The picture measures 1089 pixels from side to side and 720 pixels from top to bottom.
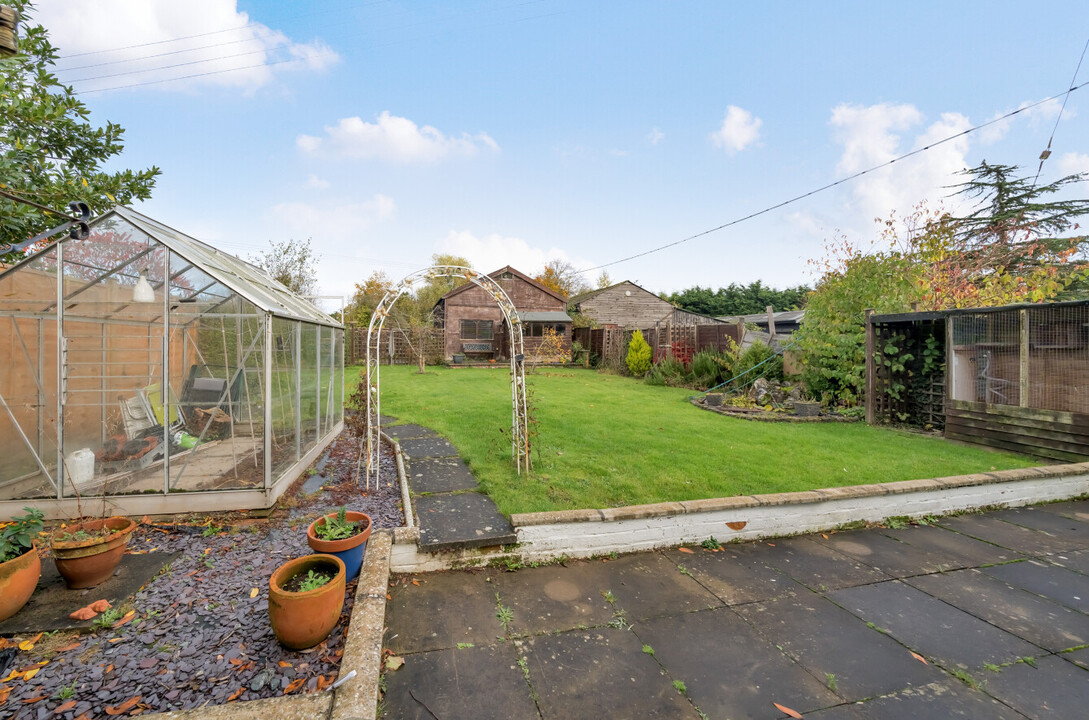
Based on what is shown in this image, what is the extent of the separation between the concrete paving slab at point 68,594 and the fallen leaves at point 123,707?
913 millimetres

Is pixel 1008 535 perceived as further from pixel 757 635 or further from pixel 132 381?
pixel 132 381

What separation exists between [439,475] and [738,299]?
37087mm

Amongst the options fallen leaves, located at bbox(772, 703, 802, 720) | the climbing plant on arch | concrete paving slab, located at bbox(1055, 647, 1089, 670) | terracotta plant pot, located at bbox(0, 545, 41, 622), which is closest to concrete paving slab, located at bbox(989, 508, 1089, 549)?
concrete paving slab, located at bbox(1055, 647, 1089, 670)

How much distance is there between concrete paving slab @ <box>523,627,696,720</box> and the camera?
211cm

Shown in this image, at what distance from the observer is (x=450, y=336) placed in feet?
74.8

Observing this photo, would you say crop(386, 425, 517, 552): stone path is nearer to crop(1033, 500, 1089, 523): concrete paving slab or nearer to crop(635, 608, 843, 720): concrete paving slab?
crop(635, 608, 843, 720): concrete paving slab

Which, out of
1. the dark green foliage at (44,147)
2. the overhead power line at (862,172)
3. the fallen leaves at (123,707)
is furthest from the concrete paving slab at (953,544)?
the dark green foliage at (44,147)

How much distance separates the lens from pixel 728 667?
2408mm

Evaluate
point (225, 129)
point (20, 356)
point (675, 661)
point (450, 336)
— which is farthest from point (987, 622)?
point (450, 336)

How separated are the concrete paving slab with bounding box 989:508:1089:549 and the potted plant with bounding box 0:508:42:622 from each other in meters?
8.25

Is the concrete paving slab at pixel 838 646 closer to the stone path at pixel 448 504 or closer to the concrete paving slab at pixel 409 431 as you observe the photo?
the stone path at pixel 448 504

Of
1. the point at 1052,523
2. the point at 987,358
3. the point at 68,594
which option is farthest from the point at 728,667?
the point at 987,358

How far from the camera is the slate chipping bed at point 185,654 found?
7.04 feet

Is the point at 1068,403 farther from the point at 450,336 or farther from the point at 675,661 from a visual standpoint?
the point at 450,336
